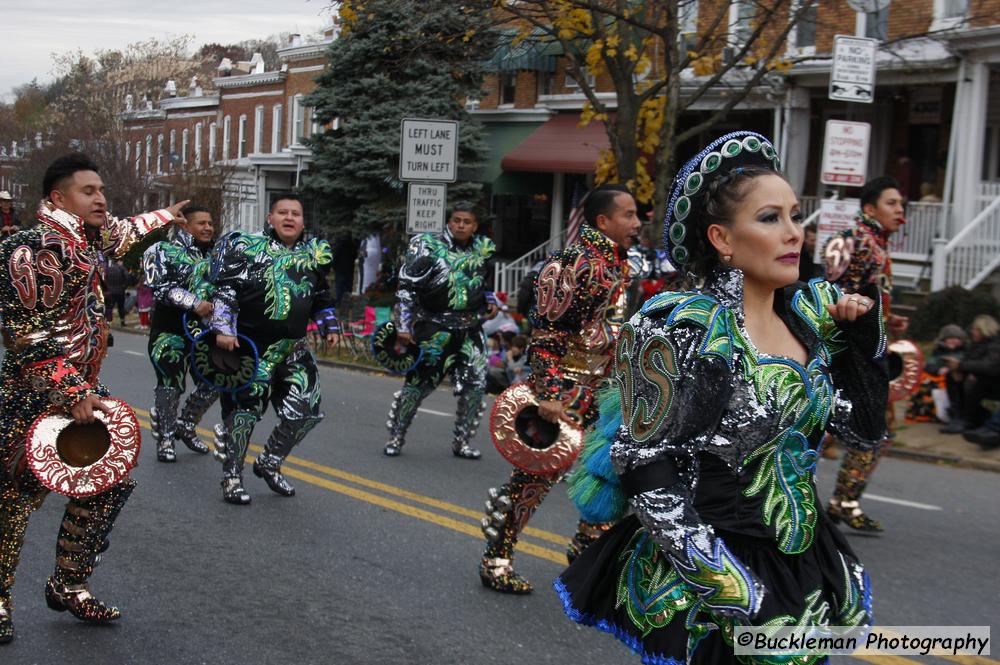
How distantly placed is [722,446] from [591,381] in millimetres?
3097

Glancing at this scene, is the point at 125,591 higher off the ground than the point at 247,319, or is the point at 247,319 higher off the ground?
the point at 247,319

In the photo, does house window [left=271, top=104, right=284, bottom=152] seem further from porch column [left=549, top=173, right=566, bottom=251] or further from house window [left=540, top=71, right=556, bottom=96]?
porch column [left=549, top=173, right=566, bottom=251]

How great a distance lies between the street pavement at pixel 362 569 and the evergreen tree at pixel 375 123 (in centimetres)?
1790

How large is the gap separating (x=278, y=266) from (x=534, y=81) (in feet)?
71.1

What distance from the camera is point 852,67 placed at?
12047 millimetres

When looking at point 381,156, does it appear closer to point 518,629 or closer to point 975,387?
point 975,387

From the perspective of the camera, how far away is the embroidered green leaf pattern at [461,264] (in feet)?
33.2

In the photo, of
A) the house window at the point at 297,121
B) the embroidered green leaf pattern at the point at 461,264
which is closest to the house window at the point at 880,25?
the embroidered green leaf pattern at the point at 461,264

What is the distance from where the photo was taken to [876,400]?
3.56 meters

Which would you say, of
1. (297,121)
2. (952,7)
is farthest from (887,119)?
(297,121)

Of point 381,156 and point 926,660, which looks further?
point 381,156

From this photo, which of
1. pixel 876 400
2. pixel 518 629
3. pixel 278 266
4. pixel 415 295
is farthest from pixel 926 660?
pixel 415 295

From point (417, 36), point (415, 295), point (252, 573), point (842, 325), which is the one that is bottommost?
point (252, 573)

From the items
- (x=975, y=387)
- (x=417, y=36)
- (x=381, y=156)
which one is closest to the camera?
(x=975, y=387)
